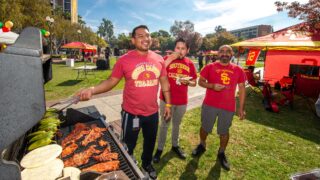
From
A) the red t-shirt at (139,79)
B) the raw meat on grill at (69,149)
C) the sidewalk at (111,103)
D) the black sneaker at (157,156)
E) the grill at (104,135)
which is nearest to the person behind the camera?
the grill at (104,135)

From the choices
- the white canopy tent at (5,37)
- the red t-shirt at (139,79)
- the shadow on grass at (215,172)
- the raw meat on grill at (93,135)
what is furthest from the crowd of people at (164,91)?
the white canopy tent at (5,37)

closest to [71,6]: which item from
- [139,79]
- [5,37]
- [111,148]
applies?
[5,37]

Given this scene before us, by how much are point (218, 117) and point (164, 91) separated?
4.44 feet

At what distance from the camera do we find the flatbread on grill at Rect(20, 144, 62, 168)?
1915 mm

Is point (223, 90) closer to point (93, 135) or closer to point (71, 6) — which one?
point (93, 135)

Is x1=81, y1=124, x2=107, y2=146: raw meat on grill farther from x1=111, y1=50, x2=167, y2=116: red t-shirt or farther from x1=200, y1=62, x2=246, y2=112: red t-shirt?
x1=200, y1=62, x2=246, y2=112: red t-shirt

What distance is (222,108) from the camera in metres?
3.95

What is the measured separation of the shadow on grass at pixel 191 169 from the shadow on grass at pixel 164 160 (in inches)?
17.2

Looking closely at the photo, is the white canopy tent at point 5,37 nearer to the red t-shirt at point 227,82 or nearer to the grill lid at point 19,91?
the grill lid at point 19,91

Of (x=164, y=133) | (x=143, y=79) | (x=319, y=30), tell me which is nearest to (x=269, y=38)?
(x=319, y=30)

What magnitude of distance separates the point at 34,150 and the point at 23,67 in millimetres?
1501

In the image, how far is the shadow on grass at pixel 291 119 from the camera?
20.2 ft

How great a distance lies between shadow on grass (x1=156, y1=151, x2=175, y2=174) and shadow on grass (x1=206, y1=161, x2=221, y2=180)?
890 millimetres

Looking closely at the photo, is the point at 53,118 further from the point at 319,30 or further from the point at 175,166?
the point at 319,30
